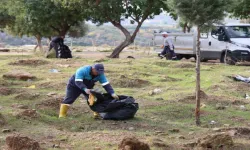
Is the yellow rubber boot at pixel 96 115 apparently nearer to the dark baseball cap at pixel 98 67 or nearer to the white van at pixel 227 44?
the dark baseball cap at pixel 98 67

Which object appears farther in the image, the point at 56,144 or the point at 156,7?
the point at 156,7

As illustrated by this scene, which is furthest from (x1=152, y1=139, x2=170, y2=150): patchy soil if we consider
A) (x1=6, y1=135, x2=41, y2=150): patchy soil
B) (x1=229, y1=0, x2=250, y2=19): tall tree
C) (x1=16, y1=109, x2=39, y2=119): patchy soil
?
(x1=229, y1=0, x2=250, y2=19): tall tree

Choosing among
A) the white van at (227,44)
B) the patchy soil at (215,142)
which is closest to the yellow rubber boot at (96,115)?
the patchy soil at (215,142)

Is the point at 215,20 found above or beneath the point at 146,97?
above

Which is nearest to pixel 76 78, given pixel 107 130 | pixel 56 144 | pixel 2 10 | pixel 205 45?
pixel 107 130

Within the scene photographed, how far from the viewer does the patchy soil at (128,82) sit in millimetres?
Result: 15680

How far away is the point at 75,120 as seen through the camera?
10258 mm

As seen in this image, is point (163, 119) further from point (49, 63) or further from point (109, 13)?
point (109, 13)


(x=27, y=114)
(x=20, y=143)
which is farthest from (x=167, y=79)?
(x=20, y=143)

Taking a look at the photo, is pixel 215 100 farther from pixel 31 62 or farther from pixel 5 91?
pixel 31 62

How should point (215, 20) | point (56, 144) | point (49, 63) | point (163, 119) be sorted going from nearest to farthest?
point (56, 144), point (215, 20), point (163, 119), point (49, 63)

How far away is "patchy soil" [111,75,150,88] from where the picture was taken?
15680 millimetres

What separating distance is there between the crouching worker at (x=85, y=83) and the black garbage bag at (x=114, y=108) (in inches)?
8.2

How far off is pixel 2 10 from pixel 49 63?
22.8 meters
